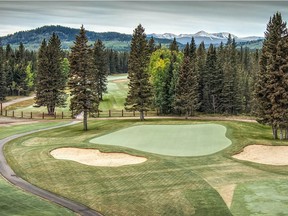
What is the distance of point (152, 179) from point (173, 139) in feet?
45.7

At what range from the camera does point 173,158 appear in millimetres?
34906

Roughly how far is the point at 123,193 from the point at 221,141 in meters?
17.7

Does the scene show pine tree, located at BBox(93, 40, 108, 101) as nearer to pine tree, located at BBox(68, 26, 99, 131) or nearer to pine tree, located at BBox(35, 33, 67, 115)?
pine tree, located at BBox(35, 33, 67, 115)

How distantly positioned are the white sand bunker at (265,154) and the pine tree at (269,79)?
6393 mm

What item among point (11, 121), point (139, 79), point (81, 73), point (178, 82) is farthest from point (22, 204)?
point (178, 82)

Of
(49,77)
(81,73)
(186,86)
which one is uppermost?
(49,77)

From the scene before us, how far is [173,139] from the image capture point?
42.9 meters

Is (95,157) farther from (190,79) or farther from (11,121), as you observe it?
(11,121)

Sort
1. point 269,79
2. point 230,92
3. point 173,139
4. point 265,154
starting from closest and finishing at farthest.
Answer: point 265,154, point 173,139, point 269,79, point 230,92

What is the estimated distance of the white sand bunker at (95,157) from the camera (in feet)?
113

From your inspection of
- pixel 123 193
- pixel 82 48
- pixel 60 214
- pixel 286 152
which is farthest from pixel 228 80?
pixel 60 214

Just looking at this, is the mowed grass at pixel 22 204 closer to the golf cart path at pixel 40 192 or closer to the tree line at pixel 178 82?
the golf cart path at pixel 40 192

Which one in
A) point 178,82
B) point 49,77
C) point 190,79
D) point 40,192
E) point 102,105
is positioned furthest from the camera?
point 102,105

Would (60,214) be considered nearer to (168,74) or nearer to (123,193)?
(123,193)
